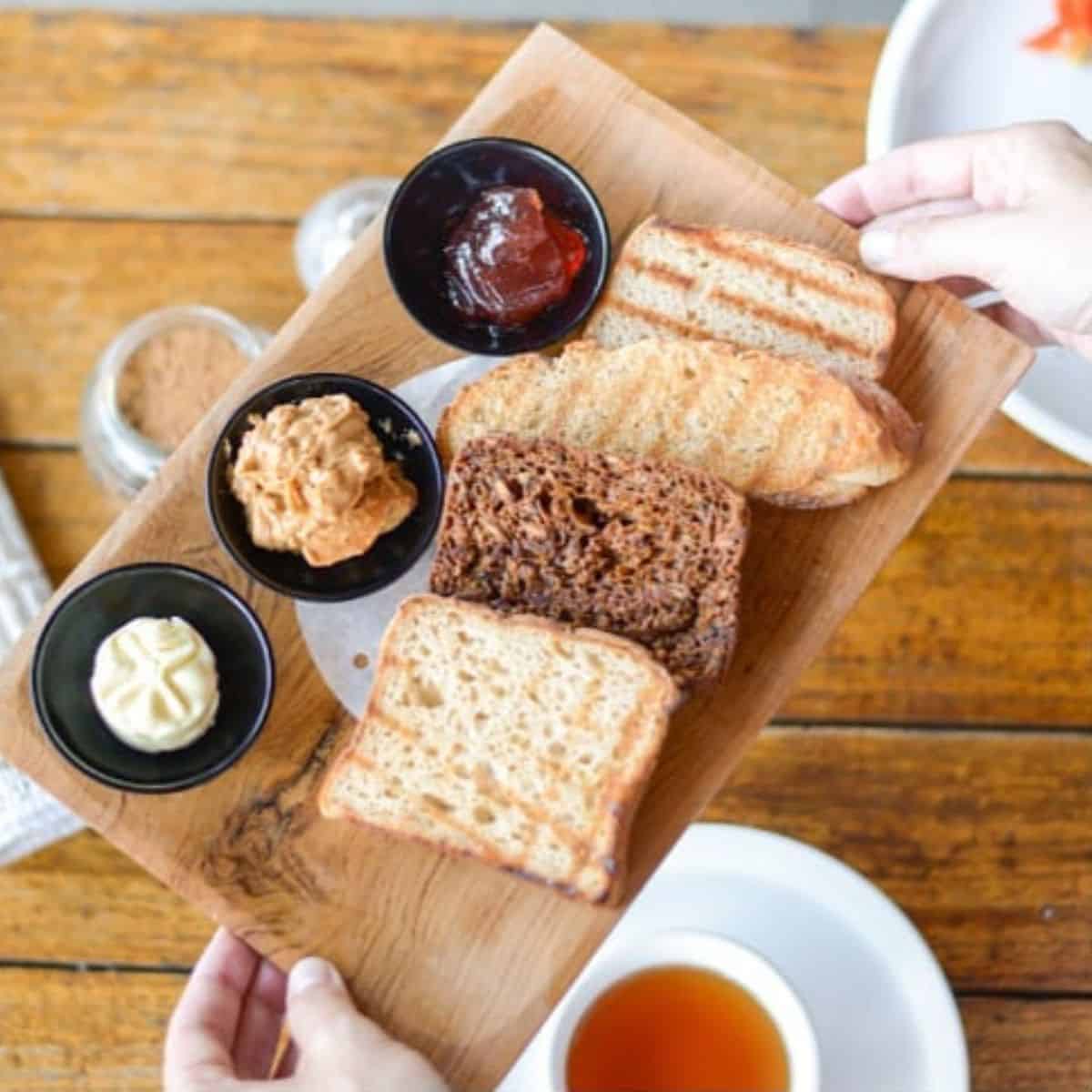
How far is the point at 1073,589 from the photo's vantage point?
6.70 ft

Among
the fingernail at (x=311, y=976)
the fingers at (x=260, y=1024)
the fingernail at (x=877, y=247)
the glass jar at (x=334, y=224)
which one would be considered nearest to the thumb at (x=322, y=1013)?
the fingernail at (x=311, y=976)

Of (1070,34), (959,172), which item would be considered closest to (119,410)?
(959,172)

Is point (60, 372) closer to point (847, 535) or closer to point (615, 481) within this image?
point (615, 481)

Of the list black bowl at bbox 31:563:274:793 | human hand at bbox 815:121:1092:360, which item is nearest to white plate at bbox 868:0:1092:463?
human hand at bbox 815:121:1092:360

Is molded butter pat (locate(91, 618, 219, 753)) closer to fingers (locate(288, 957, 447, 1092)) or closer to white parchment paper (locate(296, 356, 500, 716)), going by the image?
white parchment paper (locate(296, 356, 500, 716))

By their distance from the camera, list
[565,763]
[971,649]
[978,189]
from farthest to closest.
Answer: [971,649] → [978,189] → [565,763]

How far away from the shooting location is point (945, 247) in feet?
5.44

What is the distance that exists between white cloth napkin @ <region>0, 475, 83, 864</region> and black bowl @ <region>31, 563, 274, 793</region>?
237 mm

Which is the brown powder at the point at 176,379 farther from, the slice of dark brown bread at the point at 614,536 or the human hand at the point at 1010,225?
the human hand at the point at 1010,225

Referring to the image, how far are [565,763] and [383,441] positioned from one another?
1.32ft

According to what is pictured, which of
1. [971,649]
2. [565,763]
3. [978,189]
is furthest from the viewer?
[971,649]

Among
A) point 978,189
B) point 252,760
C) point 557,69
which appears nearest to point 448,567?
point 252,760

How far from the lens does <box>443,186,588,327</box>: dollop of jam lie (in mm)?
1663

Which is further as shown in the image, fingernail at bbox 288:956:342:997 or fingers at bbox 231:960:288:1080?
fingers at bbox 231:960:288:1080
